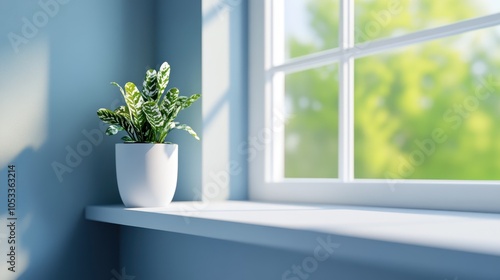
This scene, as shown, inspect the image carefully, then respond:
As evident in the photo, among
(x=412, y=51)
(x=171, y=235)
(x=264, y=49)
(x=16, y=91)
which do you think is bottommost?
(x=171, y=235)

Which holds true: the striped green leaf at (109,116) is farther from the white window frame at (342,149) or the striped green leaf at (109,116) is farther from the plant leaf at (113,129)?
the white window frame at (342,149)

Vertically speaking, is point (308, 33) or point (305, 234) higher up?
point (308, 33)

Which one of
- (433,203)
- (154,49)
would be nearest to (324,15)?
(154,49)

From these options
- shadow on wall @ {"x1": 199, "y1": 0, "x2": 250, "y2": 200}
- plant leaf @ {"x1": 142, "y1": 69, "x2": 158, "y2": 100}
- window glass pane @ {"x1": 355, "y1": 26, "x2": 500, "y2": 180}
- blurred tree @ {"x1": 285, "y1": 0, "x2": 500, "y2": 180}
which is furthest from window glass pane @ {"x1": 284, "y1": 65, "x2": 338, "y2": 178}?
plant leaf @ {"x1": 142, "y1": 69, "x2": 158, "y2": 100}

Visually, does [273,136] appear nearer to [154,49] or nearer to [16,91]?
[154,49]

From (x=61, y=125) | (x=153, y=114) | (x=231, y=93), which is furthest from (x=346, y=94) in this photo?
(x=61, y=125)

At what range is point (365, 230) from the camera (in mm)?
732

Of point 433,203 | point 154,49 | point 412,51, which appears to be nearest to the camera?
point 433,203

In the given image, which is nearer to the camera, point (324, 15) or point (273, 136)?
point (273, 136)

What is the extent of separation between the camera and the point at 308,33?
304 inches

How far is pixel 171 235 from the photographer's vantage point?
1.35 metres

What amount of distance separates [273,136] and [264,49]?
9.5 inches

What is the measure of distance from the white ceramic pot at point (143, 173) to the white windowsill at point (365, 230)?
0.16 ft

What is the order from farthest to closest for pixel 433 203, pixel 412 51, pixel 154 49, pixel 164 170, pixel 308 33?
pixel 412 51
pixel 308 33
pixel 154 49
pixel 164 170
pixel 433 203
